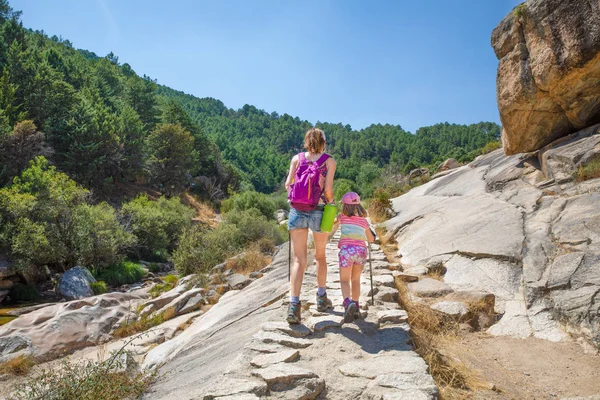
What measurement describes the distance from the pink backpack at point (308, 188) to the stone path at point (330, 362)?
1125mm

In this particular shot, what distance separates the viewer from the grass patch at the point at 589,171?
22.8ft

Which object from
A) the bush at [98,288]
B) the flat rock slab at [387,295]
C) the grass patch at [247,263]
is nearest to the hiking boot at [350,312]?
the flat rock slab at [387,295]

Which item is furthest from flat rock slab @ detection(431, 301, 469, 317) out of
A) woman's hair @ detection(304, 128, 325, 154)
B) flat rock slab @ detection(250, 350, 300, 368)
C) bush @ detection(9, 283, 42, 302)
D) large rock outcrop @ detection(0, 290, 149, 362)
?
bush @ detection(9, 283, 42, 302)

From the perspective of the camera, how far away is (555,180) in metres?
7.85

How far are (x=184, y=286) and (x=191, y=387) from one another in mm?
7010

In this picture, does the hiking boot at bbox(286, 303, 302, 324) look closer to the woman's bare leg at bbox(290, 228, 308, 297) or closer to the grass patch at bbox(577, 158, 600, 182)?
the woman's bare leg at bbox(290, 228, 308, 297)

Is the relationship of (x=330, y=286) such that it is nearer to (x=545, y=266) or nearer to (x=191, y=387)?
(x=191, y=387)

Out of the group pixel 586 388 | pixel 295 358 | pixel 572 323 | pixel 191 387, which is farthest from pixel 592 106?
pixel 191 387

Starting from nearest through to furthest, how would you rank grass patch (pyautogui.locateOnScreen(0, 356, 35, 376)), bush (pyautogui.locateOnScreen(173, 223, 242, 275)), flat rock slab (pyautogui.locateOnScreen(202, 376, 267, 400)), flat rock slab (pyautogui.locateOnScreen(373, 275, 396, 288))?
1. flat rock slab (pyautogui.locateOnScreen(202, 376, 267, 400))
2. flat rock slab (pyautogui.locateOnScreen(373, 275, 396, 288))
3. grass patch (pyautogui.locateOnScreen(0, 356, 35, 376))
4. bush (pyautogui.locateOnScreen(173, 223, 242, 275))

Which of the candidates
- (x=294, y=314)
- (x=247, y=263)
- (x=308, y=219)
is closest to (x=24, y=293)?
(x=247, y=263)

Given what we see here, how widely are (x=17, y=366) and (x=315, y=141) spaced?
6332 mm

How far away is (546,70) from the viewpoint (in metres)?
7.92

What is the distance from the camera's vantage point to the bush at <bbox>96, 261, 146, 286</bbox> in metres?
15.8

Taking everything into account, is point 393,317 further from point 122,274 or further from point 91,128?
point 91,128
